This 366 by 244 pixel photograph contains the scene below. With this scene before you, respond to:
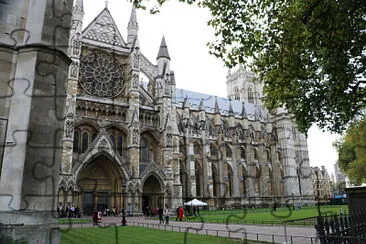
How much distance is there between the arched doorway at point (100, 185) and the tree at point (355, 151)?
21.4 metres

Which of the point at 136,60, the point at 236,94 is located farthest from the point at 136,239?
the point at 236,94

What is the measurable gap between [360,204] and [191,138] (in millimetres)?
34336

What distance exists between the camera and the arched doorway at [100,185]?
29359 millimetres

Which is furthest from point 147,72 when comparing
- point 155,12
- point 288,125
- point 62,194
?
point 288,125

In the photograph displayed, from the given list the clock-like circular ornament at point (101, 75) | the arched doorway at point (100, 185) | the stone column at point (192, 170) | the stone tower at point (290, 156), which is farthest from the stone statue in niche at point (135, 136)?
the stone tower at point (290, 156)

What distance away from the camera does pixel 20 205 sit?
20.7 feet

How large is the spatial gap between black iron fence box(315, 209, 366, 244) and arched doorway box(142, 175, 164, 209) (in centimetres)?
2570

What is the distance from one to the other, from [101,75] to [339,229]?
2950cm

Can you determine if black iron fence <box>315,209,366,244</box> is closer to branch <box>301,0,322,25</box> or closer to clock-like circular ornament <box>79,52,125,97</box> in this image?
branch <box>301,0,322,25</box>

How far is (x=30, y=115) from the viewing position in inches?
266

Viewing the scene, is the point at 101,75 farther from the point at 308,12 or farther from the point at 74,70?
the point at 308,12

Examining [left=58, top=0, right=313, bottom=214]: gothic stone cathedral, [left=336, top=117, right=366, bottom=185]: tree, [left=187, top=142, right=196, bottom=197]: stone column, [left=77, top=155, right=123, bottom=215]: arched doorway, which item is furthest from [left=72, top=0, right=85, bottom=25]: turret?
[left=336, top=117, right=366, bottom=185]: tree

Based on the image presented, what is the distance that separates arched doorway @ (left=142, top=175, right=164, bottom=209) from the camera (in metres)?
32.9

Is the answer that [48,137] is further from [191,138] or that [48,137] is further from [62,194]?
[191,138]
